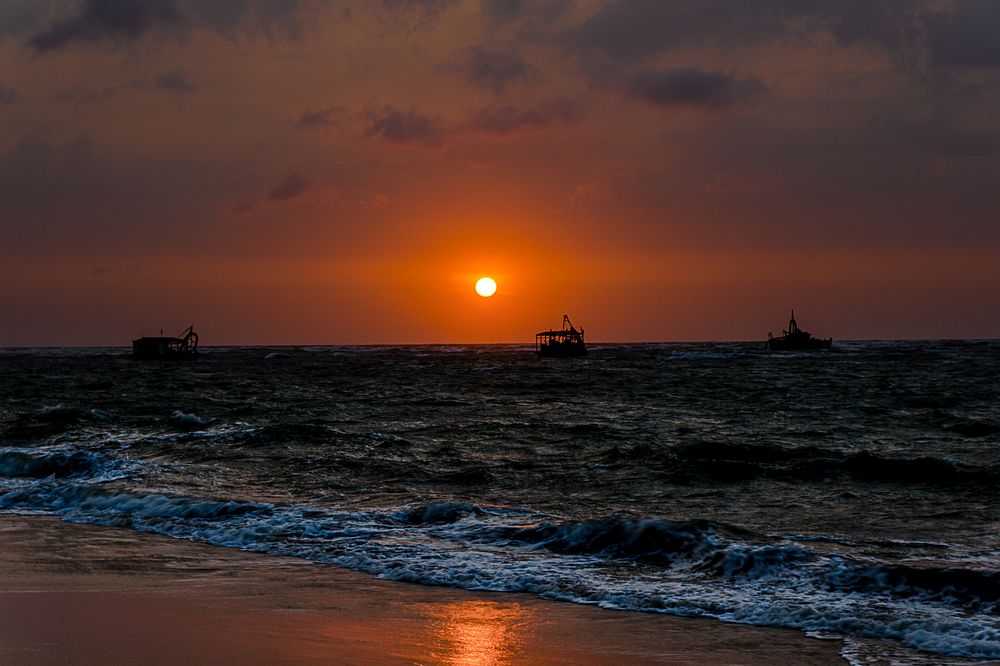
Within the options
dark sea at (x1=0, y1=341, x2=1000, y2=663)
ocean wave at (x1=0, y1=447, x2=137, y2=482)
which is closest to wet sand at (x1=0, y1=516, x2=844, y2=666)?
dark sea at (x1=0, y1=341, x2=1000, y2=663)

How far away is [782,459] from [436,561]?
12.5 m

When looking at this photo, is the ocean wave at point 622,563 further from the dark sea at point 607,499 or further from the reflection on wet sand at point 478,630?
the reflection on wet sand at point 478,630

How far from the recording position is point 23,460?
2303cm

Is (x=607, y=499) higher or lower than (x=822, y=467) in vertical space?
lower

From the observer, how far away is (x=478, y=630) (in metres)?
9.52

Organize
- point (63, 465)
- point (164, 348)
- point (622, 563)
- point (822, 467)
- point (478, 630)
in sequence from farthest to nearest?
point (164, 348)
point (63, 465)
point (822, 467)
point (622, 563)
point (478, 630)

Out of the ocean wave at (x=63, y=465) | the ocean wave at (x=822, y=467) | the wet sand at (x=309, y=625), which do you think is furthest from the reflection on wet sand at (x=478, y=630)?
the ocean wave at (x=63, y=465)

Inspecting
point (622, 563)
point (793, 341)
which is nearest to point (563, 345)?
point (793, 341)

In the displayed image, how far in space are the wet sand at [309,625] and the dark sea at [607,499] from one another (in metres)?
0.68

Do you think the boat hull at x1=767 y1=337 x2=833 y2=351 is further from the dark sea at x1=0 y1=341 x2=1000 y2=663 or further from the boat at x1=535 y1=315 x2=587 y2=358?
the dark sea at x1=0 y1=341 x2=1000 y2=663

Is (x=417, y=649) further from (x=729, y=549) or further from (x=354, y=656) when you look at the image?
(x=729, y=549)

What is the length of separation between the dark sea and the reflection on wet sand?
Answer: 92 centimetres

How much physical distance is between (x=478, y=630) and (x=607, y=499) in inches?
331

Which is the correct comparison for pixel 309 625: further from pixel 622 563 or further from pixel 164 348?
pixel 164 348
